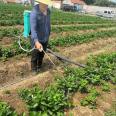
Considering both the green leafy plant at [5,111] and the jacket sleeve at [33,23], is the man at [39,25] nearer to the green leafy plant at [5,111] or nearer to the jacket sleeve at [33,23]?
the jacket sleeve at [33,23]

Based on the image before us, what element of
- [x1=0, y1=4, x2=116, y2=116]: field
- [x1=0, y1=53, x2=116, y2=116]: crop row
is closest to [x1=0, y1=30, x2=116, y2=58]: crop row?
[x1=0, y1=4, x2=116, y2=116]: field

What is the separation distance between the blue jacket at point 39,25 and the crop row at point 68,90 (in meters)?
1.12

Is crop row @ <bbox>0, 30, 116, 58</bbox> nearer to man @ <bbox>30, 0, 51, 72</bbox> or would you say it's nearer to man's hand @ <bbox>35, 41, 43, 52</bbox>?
man @ <bbox>30, 0, 51, 72</bbox>

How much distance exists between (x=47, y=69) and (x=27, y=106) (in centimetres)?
329

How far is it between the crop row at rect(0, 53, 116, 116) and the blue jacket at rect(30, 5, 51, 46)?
43.9 inches

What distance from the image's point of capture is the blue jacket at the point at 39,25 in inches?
293

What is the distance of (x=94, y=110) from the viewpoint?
6406 millimetres

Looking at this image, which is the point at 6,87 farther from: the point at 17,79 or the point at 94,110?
the point at 94,110

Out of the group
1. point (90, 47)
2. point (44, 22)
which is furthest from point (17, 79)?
point (90, 47)

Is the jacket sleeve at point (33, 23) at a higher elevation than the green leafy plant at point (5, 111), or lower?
higher

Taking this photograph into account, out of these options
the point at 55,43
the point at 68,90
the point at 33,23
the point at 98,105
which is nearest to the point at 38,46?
the point at 33,23

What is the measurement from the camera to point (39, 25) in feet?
25.4

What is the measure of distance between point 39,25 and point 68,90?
1923mm

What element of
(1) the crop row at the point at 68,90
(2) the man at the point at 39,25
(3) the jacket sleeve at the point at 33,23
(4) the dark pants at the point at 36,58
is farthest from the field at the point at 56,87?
(3) the jacket sleeve at the point at 33,23
